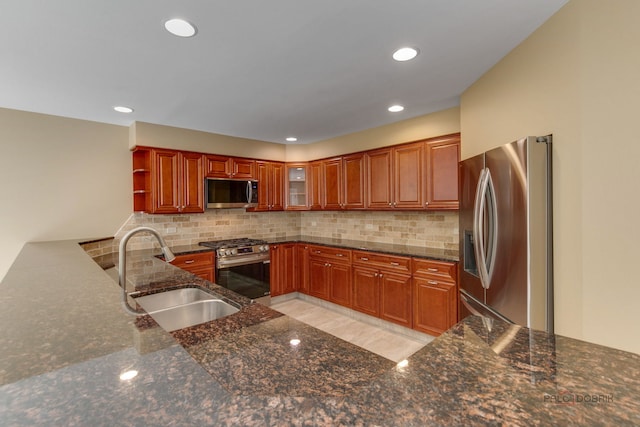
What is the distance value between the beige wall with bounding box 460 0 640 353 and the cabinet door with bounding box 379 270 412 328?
5.39ft

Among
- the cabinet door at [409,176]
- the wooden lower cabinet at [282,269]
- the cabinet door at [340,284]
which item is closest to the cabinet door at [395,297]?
the cabinet door at [340,284]

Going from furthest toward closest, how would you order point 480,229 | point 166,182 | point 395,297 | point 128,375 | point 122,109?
point 166,182
point 395,297
point 122,109
point 480,229
point 128,375

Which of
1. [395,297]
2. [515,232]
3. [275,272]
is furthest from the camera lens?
[275,272]

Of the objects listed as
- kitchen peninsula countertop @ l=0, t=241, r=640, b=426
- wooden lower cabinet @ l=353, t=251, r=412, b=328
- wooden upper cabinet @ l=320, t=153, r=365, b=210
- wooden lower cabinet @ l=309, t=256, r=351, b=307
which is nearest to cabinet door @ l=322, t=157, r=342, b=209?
wooden upper cabinet @ l=320, t=153, r=365, b=210

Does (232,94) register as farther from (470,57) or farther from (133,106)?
(470,57)

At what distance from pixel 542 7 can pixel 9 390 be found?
8.51 ft

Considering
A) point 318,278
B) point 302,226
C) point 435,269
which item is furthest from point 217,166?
point 435,269

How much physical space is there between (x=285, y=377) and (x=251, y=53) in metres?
2.08

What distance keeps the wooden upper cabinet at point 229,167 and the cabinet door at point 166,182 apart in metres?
0.43

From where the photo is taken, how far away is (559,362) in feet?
2.11

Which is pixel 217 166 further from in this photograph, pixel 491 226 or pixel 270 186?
pixel 491 226

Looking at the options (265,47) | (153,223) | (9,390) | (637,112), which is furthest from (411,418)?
(153,223)

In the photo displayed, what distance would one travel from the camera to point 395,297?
10.9ft

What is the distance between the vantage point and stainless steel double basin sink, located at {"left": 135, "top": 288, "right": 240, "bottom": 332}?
5.29 ft
